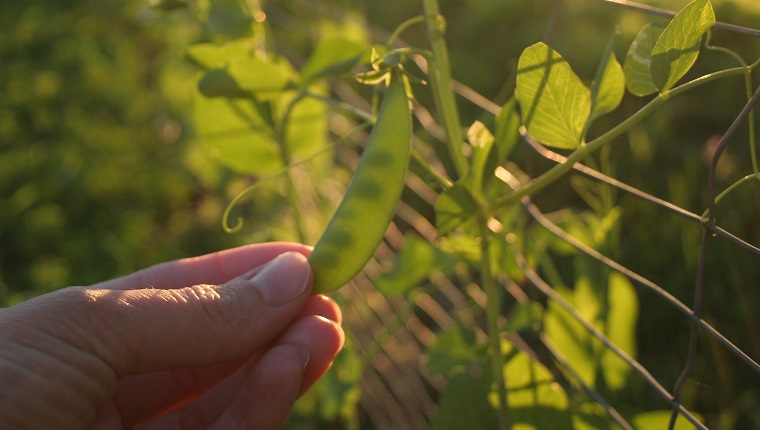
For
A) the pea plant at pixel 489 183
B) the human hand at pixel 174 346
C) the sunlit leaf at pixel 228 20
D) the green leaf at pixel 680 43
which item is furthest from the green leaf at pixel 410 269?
the green leaf at pixel 680 43

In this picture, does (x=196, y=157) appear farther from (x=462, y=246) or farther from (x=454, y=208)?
(x=454, y=208)

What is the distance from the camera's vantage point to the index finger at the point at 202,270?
81cm

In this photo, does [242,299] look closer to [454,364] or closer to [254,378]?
[254,378]

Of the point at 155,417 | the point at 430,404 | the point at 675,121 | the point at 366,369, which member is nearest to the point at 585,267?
the point at 155,417

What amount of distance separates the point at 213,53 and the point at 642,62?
0.55 m

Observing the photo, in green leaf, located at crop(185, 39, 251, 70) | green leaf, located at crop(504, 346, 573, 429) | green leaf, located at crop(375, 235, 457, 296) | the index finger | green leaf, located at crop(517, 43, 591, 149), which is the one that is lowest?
green leaf, located at crop(375, 235, 457, 296)

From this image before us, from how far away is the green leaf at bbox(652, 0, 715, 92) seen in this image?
0.51 metres

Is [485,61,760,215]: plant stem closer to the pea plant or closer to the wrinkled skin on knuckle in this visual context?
the pea plant

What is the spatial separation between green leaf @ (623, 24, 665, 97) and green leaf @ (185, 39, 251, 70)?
49 centimetres

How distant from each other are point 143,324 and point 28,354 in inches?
3.4

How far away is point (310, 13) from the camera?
2625 mm

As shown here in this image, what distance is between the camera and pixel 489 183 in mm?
707

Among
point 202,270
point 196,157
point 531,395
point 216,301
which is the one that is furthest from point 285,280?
point 196,157


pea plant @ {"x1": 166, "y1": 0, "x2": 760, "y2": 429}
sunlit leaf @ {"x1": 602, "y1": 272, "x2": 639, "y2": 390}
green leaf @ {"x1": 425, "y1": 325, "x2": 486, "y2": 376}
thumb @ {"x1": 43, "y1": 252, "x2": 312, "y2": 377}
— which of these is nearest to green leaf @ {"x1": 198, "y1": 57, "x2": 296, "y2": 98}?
pea plant @ {"x1": 166, "y1": 0, "x2": 760, "y2": 429}
